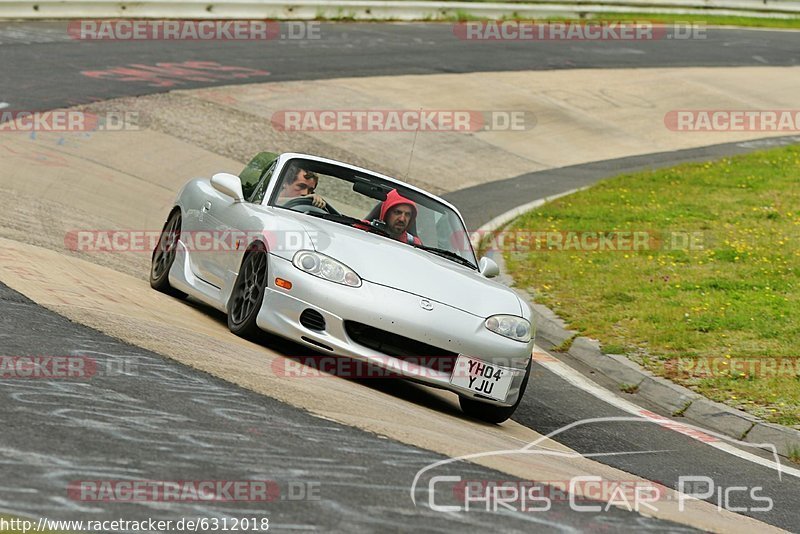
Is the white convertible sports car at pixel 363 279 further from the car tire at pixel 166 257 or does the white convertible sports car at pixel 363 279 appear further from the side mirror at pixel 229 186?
the car tire at pixel 166 257

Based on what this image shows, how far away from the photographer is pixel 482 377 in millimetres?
8125

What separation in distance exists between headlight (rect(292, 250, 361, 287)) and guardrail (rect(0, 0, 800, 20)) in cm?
1957

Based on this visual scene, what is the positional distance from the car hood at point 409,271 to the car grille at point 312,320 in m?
0.37

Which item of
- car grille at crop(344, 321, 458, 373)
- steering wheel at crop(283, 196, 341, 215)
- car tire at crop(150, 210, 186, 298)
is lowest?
car tire at crop(150, 210, 186, 298)

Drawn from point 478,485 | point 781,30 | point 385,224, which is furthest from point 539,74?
point 478,485

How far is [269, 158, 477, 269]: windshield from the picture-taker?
9320 millimetres

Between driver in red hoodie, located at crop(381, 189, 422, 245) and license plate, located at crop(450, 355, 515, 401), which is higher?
driver in red hoodie, located at crop(381, 189, 422, 245)

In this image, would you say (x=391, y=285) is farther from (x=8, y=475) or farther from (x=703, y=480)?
(x=8, y=475)

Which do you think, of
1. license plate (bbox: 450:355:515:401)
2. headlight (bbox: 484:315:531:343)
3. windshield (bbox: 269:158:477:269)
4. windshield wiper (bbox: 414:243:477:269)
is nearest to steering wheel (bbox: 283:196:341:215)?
windshield (bbox: 269:158:477:269)

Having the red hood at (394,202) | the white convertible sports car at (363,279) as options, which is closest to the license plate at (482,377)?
the white convertible sports car at (363,279)

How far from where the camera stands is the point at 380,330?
7.91 metres

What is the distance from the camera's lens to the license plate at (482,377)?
8031 millimetres

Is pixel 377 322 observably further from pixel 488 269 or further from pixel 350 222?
pixel 488 269

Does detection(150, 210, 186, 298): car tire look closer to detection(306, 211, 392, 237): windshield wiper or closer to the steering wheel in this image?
the steering wheel
